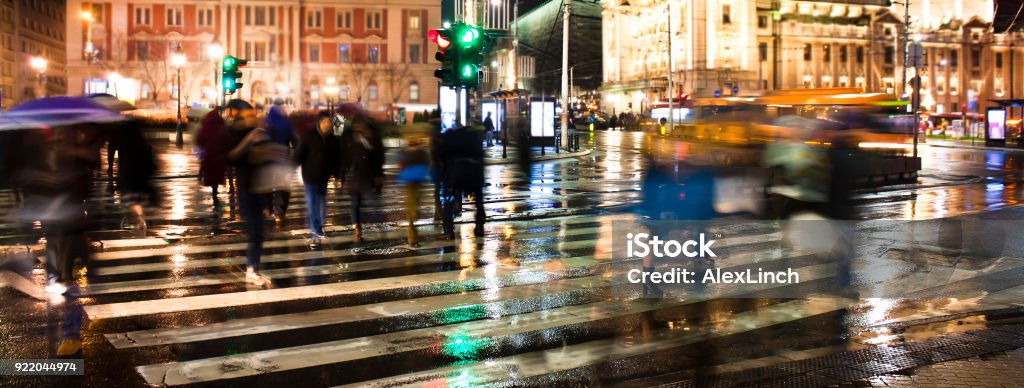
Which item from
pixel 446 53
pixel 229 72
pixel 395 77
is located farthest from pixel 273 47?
pixel 446 53

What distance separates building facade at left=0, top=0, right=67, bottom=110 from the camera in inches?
3322

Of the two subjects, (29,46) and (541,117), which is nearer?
(541,117)

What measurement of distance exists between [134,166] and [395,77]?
8125cm

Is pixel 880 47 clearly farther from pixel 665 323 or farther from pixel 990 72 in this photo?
pixel 665 323

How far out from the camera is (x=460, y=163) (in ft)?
39.7

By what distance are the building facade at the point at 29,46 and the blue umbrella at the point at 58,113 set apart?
7517 cm

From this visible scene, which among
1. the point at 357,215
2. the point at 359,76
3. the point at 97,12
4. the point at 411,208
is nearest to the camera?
the point at 411,208

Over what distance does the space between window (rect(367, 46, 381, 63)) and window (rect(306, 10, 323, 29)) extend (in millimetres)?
5702

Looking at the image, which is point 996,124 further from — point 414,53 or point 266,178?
point 414,53

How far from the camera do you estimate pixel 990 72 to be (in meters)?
114

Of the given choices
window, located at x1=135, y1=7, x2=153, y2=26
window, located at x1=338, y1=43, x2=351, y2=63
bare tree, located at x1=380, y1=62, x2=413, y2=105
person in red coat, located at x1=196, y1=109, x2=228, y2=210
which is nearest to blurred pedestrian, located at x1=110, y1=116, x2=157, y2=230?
person in red coat, located at x1=196, y1=109, x2=228, y2=210

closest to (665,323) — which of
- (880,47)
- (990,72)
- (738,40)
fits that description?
(738,40)

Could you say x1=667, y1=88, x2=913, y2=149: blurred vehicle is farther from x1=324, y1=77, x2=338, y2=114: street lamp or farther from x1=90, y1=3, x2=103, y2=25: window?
x1=90, y1=3, x2=103, y2=25: window

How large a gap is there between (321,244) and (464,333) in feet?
17.4
